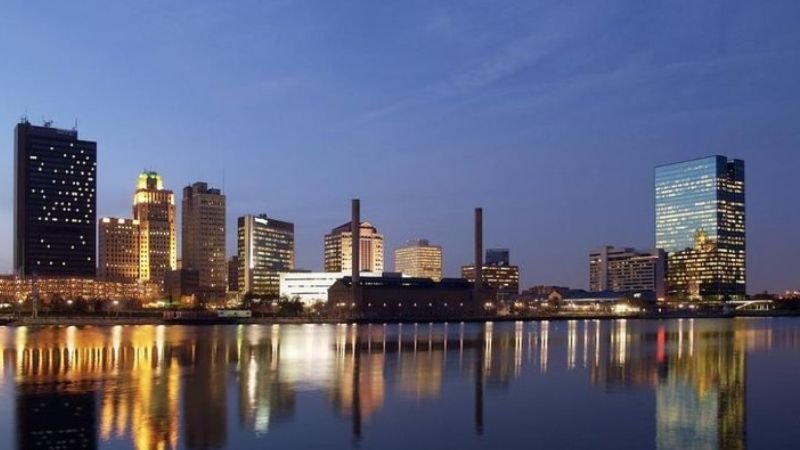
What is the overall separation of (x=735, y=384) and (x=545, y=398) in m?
10.0

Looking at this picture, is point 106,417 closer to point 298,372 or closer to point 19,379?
point 19,379

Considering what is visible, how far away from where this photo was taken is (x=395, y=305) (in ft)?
586

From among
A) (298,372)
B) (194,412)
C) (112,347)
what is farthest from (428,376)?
(112,347)

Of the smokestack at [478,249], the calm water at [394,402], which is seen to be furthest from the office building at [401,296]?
the calm water at [394,402]

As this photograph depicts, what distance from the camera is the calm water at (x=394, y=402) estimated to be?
70.9 ft

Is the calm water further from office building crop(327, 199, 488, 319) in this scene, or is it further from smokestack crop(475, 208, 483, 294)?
smokestack crop(475, 208, 483, 294)

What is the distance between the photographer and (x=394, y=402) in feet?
93.8

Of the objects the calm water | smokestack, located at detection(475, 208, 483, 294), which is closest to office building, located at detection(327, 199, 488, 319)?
smokestack, located at detection(475, 208, 483, 294)

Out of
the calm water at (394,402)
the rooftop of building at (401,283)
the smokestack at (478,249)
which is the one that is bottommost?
the rooftop of building at (401,283)

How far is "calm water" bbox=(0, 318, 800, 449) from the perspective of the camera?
2162cm

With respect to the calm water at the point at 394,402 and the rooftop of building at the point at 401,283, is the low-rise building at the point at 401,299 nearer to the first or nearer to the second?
the rooftop of building at the point at 401,283

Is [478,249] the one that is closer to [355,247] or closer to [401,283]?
[401,283]

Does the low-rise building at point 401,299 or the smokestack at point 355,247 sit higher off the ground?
the smokestack at point 355,247

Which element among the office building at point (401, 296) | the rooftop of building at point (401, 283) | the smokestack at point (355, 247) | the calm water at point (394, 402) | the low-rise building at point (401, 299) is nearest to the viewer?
the calm water at point (394, 402)
